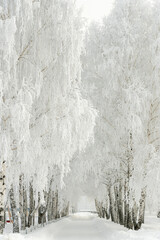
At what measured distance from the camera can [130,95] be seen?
1290 centimetres

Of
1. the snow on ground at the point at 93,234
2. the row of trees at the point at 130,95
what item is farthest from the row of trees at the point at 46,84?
the row of trees at the point at 130,95

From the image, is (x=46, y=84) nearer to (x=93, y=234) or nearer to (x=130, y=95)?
(x=130, y=95)

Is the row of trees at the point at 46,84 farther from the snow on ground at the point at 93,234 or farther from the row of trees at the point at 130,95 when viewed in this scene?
the row of trees at the point at 130,95

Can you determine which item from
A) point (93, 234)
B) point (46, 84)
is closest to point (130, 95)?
point (46, 84)

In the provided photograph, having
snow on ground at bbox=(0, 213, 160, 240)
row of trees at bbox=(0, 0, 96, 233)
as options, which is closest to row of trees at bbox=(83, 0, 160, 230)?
snow on ground at bbox=(0, 213, 160, 240)

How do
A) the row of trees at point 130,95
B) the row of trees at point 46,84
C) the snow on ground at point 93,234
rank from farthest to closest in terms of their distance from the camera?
1. the row of trees at point 130,95
2. the snow on ground at point 93,234
3. the row of trees at point 46,84

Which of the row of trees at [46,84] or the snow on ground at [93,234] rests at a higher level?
the row of trees at [46,84]

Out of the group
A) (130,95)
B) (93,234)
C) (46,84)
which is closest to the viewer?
(46,84)

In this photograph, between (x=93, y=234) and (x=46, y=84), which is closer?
(x=46, y=84)

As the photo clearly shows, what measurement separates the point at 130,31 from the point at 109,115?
4.14m

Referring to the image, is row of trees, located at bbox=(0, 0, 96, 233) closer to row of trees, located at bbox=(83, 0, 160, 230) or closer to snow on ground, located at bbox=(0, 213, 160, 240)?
snow on ground, located at bbox=(0, 213, 160, 240)

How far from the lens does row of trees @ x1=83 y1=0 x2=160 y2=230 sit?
1262 centimetres

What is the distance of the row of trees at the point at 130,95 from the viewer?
12617mm

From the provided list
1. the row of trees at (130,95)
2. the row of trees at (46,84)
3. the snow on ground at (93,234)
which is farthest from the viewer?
the row of trees at (130,95)
